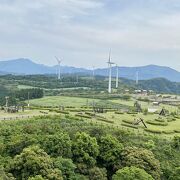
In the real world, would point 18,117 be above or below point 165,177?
above

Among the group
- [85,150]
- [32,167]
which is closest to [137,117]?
[85,150]

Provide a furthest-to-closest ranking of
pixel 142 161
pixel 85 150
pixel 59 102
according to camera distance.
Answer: pixel 59 102, pixel 85 150, pixel 142 161

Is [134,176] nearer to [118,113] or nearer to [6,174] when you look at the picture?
[6,174]

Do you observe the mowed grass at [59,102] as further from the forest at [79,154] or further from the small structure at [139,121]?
the forest at [79,154]

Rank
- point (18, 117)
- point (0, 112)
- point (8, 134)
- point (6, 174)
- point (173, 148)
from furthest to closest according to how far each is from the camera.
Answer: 1. point (0, 112)
2. point (18, 117)
3. point (173, 148)
4. point (8, 134)
5. point (6, 174)

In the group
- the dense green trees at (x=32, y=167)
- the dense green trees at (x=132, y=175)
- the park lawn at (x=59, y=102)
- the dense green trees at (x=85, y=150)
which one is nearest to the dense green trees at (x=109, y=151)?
the dense green trees at (x=85, y=150)

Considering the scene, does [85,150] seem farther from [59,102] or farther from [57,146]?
[59,102]

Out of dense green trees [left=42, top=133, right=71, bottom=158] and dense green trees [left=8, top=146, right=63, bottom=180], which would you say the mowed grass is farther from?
dense green trees [left=8, top=146, right=63, bottom=180]

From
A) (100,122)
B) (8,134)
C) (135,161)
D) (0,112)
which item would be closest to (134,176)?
(135,161)
